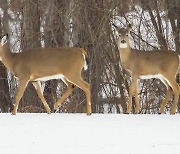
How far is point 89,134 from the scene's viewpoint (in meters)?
7.98

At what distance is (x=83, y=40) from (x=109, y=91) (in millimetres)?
1787

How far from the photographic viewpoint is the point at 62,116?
999 cm

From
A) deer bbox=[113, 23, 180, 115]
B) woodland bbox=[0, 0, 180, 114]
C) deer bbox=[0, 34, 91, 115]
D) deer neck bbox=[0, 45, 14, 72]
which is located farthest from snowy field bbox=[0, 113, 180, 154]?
woodland bbox=[0, 0, 180, 114]

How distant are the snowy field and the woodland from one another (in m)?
5.38

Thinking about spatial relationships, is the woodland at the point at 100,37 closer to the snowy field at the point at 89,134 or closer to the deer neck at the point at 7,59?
the deer neck at the point at 7,59

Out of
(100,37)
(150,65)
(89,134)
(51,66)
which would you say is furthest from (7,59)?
(100,37)

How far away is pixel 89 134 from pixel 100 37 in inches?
308

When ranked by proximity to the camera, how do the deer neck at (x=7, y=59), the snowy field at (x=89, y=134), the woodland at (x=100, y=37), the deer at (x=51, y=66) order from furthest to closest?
the woodland at (x=100, y=37), the deer neck at (x=7, y=59), the deer at (x=51, y=66), the snowy field at (x=89, y=134)

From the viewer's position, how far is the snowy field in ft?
23.0

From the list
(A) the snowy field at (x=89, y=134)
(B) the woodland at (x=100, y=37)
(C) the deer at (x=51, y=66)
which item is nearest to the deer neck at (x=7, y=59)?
(C) the deer at (x=51, y=66)

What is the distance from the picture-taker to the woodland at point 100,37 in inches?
612

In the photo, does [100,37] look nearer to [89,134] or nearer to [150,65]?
[150,65]

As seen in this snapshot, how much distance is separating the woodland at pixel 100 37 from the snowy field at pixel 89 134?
5.38 meters

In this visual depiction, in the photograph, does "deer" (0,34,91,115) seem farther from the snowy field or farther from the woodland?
the woodland
